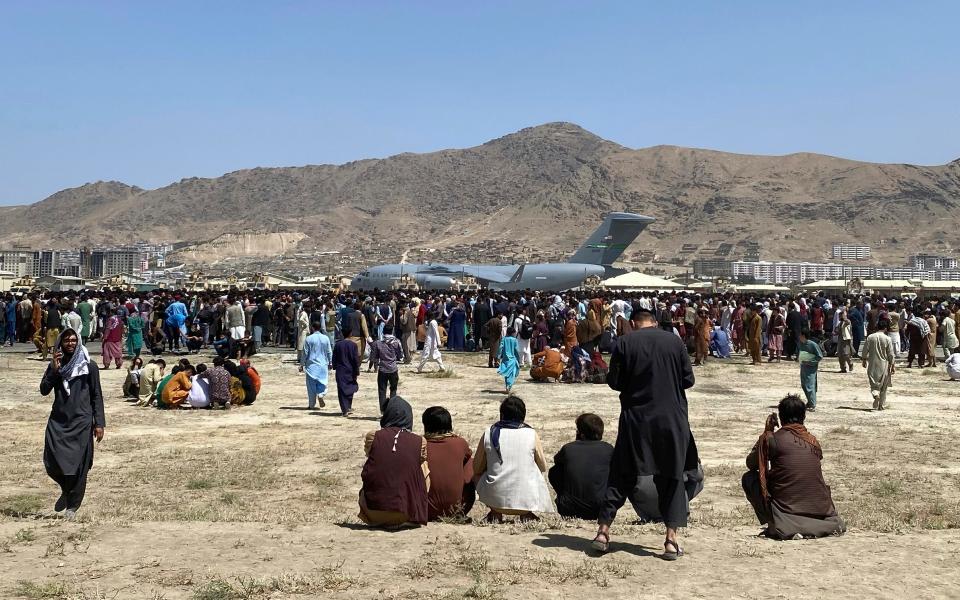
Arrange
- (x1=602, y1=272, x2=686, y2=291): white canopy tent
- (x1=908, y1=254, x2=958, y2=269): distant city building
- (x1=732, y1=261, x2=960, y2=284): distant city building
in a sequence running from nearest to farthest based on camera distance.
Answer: (x1=602, y1=272, x2=686, y2=291): white canopy tent → (x1=732, y1=261, x2=960, y2=284): distant city building → (x1=908, y1=254, x2=958, y2=269): distant city building

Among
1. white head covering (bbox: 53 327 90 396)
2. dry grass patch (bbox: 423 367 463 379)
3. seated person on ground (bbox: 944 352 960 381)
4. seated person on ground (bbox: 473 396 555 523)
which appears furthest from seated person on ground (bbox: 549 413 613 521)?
seated person on ground (bbox: 944 352 960 381)

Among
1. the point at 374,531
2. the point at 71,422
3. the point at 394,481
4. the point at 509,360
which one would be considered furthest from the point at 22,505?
the point at 509,360

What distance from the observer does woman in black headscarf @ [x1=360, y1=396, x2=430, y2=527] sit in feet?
21.7

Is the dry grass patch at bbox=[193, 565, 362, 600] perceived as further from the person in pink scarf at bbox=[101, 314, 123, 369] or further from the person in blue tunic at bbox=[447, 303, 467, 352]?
the person in blue tunic at bbox=[447, 303, 467, 352]

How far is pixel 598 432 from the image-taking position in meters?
7.26

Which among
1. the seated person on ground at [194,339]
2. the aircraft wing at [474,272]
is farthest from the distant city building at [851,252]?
the seated person on ground at [194,339]

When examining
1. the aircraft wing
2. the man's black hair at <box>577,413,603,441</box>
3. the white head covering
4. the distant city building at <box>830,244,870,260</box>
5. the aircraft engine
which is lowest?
the man's black hair at <box>577,413,603,441</box>

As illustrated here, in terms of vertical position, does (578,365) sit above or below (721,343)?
below

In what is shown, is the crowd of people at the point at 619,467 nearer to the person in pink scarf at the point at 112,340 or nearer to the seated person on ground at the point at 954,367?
the seated person on ground at the point at 954,367

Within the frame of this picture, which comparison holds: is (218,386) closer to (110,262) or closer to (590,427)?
(590,427)

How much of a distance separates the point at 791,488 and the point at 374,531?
9.95ft

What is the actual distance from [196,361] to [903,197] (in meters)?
177

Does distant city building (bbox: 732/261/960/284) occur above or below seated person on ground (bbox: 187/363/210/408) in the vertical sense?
above

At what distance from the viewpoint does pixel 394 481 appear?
6.60m
